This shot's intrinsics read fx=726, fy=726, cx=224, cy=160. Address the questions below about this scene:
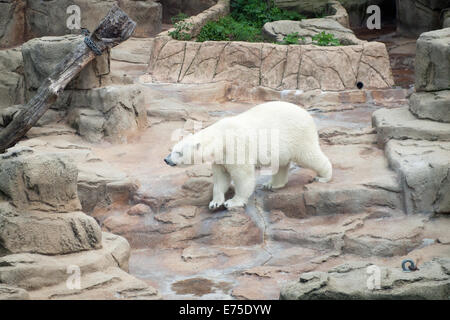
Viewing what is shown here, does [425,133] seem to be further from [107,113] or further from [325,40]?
[325,40]

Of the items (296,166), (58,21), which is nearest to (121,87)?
(296,166)

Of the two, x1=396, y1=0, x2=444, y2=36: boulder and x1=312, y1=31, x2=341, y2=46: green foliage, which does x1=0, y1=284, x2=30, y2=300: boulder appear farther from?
x1=396, y1=0, x2=444, y2=36: boulder

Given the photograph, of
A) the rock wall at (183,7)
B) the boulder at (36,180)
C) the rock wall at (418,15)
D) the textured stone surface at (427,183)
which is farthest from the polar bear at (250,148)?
the rock wall at (183,7)

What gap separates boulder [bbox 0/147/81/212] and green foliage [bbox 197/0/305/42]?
26.1ft

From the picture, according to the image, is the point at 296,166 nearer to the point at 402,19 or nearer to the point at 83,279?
the point at 83,279

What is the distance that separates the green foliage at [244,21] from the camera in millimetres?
14008

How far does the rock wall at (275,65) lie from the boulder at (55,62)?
8.48ft

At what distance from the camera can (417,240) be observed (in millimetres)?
7309

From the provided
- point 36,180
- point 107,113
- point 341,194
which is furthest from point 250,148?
point 107,113

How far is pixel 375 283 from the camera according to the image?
5043mm

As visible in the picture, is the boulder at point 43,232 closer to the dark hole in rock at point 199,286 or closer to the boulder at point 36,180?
the boulder at point 36,180

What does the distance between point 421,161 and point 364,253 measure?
1.32 meters

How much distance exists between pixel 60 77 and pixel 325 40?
17.4ft

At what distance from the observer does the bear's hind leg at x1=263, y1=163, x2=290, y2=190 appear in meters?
8.20
